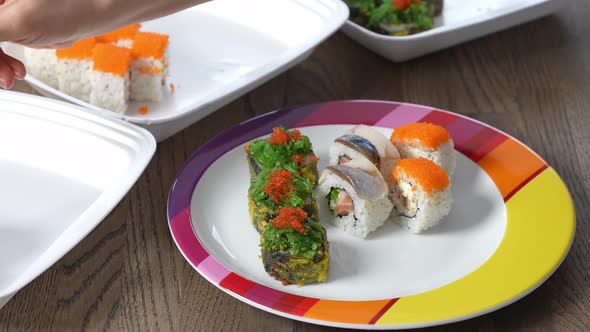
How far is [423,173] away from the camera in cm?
170

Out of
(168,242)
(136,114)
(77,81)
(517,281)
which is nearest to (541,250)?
(517,281)

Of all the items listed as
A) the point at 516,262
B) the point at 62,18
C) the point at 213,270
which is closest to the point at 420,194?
the point at 516,262

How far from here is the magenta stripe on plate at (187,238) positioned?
157 centimetres

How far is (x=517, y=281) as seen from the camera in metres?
1.51

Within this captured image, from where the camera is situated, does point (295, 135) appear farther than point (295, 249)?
Yes

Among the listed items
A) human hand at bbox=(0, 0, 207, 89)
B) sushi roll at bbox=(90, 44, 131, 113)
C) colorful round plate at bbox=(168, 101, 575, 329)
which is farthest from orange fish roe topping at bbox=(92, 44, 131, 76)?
human hand at bbox=(0, 0, 207, 89)

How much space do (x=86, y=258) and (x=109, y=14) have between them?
0.54 meters

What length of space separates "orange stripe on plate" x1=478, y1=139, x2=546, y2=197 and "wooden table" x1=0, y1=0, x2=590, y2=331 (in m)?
0.14

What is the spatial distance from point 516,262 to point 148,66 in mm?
1061

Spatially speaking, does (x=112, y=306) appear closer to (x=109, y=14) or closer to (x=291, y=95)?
(x=109, y=14)

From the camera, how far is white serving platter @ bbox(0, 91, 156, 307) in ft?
5.24

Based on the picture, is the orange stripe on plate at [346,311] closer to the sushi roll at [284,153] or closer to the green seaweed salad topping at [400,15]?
the sushi roll at [284,153]

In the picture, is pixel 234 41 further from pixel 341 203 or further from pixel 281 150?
pixel 341 203

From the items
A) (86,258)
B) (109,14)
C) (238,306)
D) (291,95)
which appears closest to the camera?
(109,14)
